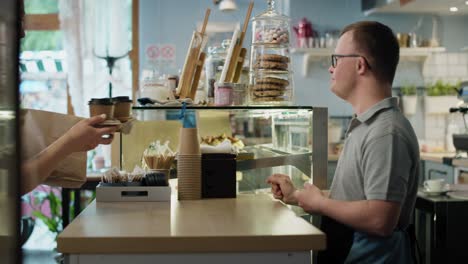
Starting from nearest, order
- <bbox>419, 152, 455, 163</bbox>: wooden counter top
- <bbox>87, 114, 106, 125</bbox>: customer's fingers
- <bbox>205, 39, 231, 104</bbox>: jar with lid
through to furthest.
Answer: <bbox>87, 114, 106, 125</bbox>: customer's fingers → <bbox>205, 39, 231, 104</bbox>: jar with lid → <bbox>419, 152, 455, 163</bbox>: wooden counter top

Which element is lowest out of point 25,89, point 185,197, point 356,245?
point 356,245

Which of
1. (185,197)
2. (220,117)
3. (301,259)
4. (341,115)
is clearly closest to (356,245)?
(301,259)

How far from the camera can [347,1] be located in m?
6.75

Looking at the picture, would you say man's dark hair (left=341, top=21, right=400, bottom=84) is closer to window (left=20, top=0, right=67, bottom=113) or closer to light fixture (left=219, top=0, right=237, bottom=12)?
light fixture (left=219, top=0, right=237, bottom=12)

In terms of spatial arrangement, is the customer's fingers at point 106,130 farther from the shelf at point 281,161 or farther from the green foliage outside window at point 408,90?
the green foliage outside window at point 408,90

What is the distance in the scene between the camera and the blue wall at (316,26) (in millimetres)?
6691

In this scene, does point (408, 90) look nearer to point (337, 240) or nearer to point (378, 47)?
point (378, 47)

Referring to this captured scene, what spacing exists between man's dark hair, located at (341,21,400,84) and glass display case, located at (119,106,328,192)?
36 cm

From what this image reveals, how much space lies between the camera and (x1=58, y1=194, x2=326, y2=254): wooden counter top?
141 cm

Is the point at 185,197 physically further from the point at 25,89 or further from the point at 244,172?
the point at 25,89

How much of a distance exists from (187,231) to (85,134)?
0.55 meters

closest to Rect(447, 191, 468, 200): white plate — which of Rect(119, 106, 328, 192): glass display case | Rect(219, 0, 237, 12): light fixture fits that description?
Rect(119, 106, 328, 192): glass display case

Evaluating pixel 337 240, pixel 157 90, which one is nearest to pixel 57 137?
pixel 157 90

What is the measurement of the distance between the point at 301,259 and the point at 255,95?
3.73 feet
